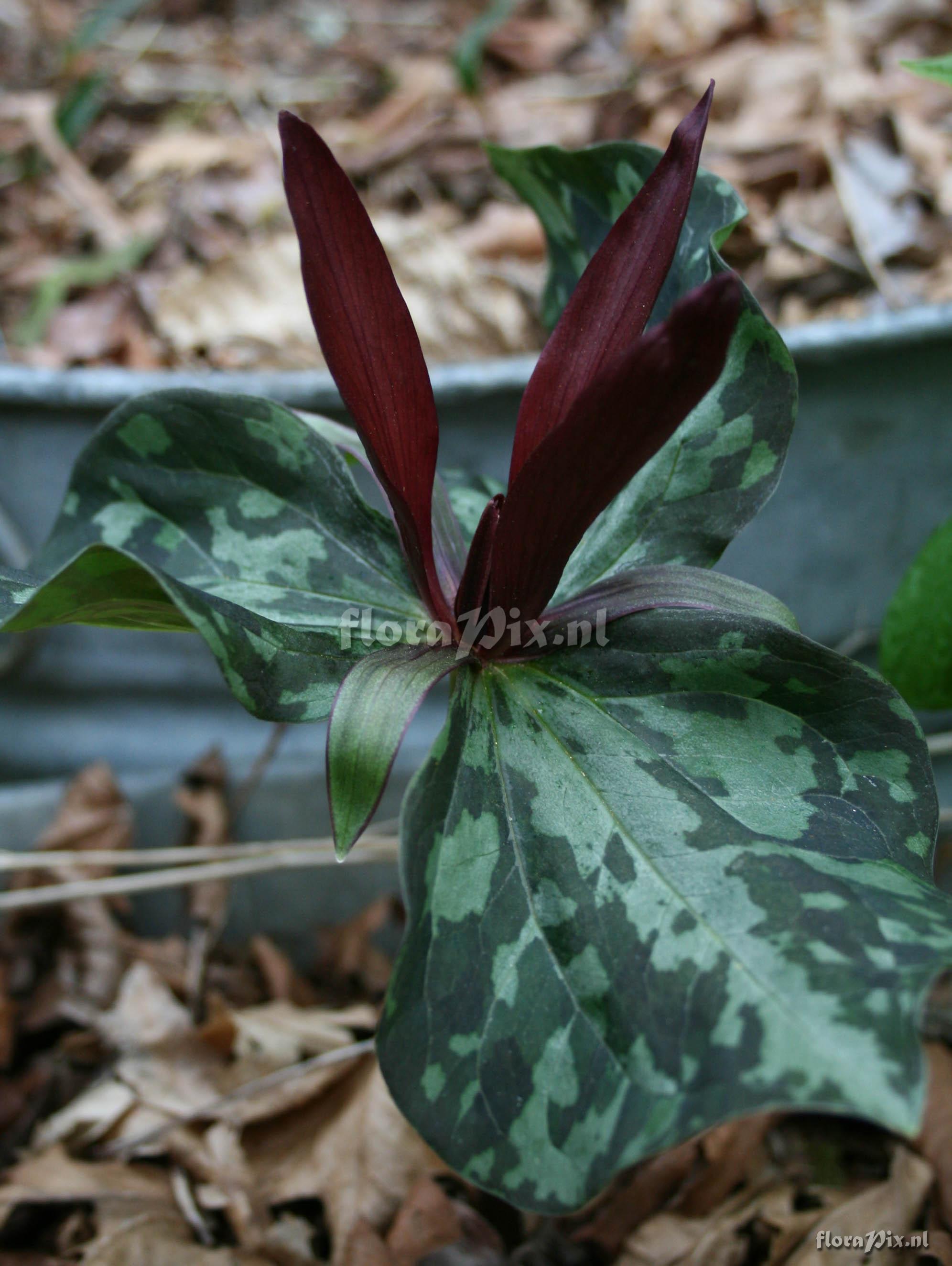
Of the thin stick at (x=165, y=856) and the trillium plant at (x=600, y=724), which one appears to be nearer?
the trillium plant at (x=600, y=724)

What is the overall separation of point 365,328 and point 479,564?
125mm

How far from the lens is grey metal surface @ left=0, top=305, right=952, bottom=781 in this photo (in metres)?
0.83

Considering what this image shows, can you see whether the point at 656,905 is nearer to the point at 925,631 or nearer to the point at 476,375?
the point at 925,631

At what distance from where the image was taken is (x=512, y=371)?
818 millimetres

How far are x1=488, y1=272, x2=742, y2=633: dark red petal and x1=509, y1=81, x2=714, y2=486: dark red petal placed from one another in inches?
1.2

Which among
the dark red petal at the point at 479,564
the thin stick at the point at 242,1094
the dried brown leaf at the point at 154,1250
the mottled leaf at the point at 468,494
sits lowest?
the dried brown leaf at the point at 154,1250

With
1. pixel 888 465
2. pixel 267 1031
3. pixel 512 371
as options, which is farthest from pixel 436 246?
pixel 267 1031

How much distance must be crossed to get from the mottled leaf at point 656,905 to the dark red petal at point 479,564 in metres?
0.04

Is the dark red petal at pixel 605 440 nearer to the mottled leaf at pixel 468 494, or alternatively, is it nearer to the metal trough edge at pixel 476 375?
the mottled leaf at pixel 468 494

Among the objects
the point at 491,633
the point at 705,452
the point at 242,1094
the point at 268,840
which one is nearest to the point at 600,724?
the point at 491,633

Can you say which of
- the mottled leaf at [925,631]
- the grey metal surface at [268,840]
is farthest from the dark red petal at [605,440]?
the grey metal surface at [268,840]

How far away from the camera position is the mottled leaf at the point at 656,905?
0.39 m

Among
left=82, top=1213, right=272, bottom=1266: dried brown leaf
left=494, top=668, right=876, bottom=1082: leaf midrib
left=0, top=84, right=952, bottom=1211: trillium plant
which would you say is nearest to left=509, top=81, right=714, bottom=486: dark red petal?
left=0, top=84, right=952, bottom=1211: trillium plant

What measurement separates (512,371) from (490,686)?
1.23 feet
